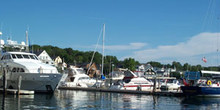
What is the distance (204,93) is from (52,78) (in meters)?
18.4

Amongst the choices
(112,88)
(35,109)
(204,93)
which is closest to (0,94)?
(35,109)

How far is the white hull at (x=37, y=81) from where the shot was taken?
3409 centimetres

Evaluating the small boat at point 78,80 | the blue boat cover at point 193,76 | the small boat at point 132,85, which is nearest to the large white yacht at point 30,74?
the small boat at point 132,85

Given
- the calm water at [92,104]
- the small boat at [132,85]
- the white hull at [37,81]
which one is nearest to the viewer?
the calm water at [92,104]

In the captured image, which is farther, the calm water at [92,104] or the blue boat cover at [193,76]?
the blue boat cover at [193,76]

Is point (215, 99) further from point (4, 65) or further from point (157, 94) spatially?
point (4, 65)

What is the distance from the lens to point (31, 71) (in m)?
34.4

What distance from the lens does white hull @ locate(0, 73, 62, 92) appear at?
112 feet

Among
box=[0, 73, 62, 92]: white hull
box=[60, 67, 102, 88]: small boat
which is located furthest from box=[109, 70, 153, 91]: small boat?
box=[0, 73, 62, 92]: white hull

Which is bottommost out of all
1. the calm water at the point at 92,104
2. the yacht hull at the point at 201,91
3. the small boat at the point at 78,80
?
the calm water at the point at 92,104

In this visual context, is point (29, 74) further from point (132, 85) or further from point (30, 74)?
point (132, 85)

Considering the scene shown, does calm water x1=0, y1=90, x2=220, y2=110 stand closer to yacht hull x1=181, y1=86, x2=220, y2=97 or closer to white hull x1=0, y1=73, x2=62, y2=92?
yacht hull x1=181, y1=86, x2=220, y2=97

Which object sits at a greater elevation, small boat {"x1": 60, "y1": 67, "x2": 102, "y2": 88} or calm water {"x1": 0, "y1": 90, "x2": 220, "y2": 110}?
small boat {"x1": 60, "y1": 67, "x2": 102, "y2": 88}

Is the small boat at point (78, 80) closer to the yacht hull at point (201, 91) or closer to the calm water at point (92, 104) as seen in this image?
the yacht hull at point (201, 91)
